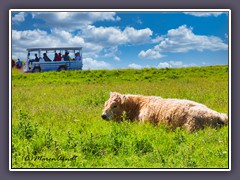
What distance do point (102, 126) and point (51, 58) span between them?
1876 mm

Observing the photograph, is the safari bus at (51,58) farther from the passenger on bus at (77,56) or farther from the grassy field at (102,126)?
the grassy field at (102,126)

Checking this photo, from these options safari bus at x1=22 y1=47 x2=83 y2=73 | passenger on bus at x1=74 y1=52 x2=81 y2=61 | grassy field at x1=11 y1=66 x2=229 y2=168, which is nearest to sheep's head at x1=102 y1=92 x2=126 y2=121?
grassy field at x1=11 y1=66 x2=229 y2=168

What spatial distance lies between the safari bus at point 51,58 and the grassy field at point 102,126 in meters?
0.35

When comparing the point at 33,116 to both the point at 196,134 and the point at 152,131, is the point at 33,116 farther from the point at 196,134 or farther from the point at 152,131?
the point at 196,134

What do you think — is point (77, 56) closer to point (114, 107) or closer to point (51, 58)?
point (51, 58)

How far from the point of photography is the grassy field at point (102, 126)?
12719mm

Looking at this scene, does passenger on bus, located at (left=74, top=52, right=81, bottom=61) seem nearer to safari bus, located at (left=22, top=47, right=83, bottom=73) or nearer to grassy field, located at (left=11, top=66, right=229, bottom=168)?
safari bus, located at (left=22, top=47, right=83, bottom=73)

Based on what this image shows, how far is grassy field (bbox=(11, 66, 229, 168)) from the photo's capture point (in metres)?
12.7

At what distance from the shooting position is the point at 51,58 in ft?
45.2

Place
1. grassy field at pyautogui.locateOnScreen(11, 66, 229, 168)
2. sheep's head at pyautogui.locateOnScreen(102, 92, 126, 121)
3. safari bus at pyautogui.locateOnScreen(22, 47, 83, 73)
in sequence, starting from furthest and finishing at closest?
sheep's head at pyautogui.locateOnScreen(102, 92, 126, 121) < safari bus at pyautogui.locateOnScreen(22, 47, 83, 73) < grassy field at pyautogui.locateOnScreen(11, 66, 229, 168)

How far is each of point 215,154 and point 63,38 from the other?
3.90m

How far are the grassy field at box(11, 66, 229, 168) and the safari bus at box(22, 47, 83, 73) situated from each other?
0.35 m

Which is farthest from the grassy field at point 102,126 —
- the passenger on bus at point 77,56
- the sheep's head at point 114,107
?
the passenger on bus at point 77,56
